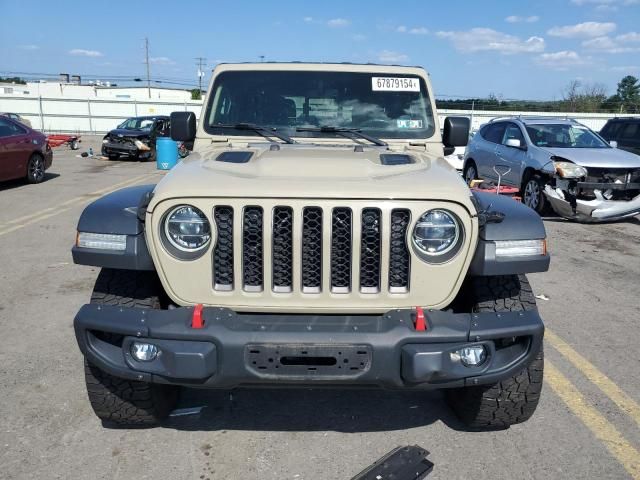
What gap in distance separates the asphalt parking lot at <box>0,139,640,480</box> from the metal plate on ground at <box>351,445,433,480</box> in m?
0.07

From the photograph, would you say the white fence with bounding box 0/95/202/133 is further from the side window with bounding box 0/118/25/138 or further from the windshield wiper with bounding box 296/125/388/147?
the windshield wiper with bounding box 296/125/388/147

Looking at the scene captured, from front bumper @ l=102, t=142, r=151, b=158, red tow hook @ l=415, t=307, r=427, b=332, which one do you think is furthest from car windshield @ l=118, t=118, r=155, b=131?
red tow hook @ l=415, t=307, r=427, b=332

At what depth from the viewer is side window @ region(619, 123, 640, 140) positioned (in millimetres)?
13523

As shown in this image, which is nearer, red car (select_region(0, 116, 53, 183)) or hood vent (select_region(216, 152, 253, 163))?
hood vent (select_region(216, 152, 253, 163))

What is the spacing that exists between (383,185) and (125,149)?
18.8 metres

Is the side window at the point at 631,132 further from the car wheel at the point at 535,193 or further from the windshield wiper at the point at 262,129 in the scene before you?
the windshield wiper at the point at 262,129

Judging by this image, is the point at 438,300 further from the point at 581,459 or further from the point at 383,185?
the point at 581,459

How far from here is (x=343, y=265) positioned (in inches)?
102

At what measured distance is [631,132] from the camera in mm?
13688

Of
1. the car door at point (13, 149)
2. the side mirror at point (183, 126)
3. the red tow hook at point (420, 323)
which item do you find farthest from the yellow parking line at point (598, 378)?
the car door at point (13, 149)

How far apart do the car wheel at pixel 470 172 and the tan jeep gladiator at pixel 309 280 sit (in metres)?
9.72

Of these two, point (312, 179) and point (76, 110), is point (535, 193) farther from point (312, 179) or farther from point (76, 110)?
point (76, 110)

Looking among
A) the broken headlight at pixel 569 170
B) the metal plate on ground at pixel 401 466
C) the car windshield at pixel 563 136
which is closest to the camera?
the metal plate on ground at pixel 401 466

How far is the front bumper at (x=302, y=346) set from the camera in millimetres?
2418
